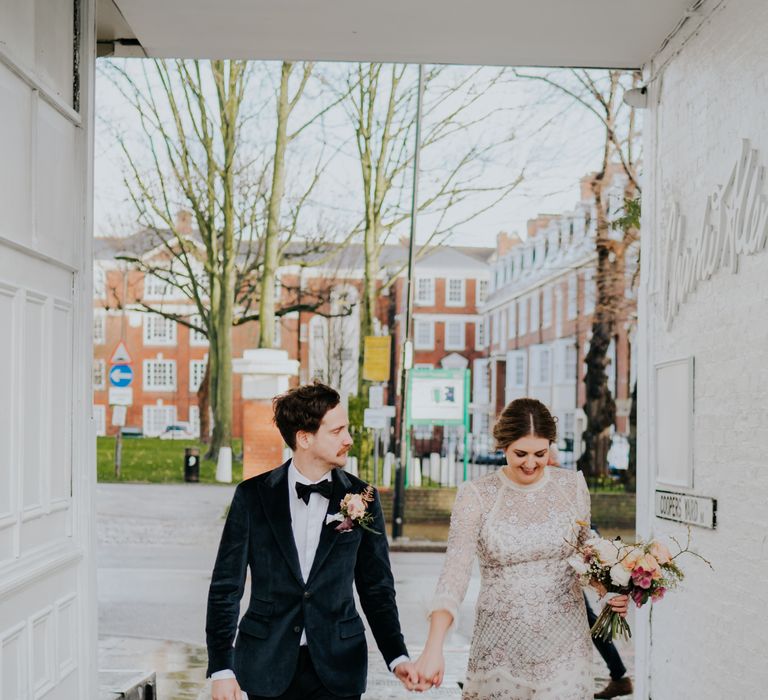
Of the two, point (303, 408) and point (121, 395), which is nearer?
point (303, 408)

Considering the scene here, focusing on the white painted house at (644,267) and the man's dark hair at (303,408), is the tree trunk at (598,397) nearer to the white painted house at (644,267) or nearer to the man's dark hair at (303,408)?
the white painted house at (644,267)

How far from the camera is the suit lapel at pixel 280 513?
411 centimetres

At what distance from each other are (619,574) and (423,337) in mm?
66216

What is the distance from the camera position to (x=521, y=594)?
4398 millimetres

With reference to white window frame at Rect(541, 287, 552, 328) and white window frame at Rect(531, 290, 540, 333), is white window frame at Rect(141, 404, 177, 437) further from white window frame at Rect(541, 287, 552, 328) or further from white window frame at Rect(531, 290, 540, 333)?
Result: white window frame at Rect(541, 287, 552, 328)

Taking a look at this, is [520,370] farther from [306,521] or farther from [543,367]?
[306,521]

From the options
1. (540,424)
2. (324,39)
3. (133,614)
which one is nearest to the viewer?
(540,424)

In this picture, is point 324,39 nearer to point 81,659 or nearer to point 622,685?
point 81,659

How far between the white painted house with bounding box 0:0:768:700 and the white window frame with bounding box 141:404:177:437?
6243 centimetres

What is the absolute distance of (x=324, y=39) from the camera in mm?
6922

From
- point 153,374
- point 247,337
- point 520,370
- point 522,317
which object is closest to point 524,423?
point 522,317

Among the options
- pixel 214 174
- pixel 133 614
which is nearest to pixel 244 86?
pixel 214 174

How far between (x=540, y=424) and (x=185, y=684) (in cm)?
517

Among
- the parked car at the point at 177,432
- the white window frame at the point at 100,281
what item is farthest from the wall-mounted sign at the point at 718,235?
the parked car at the point at 177,432
